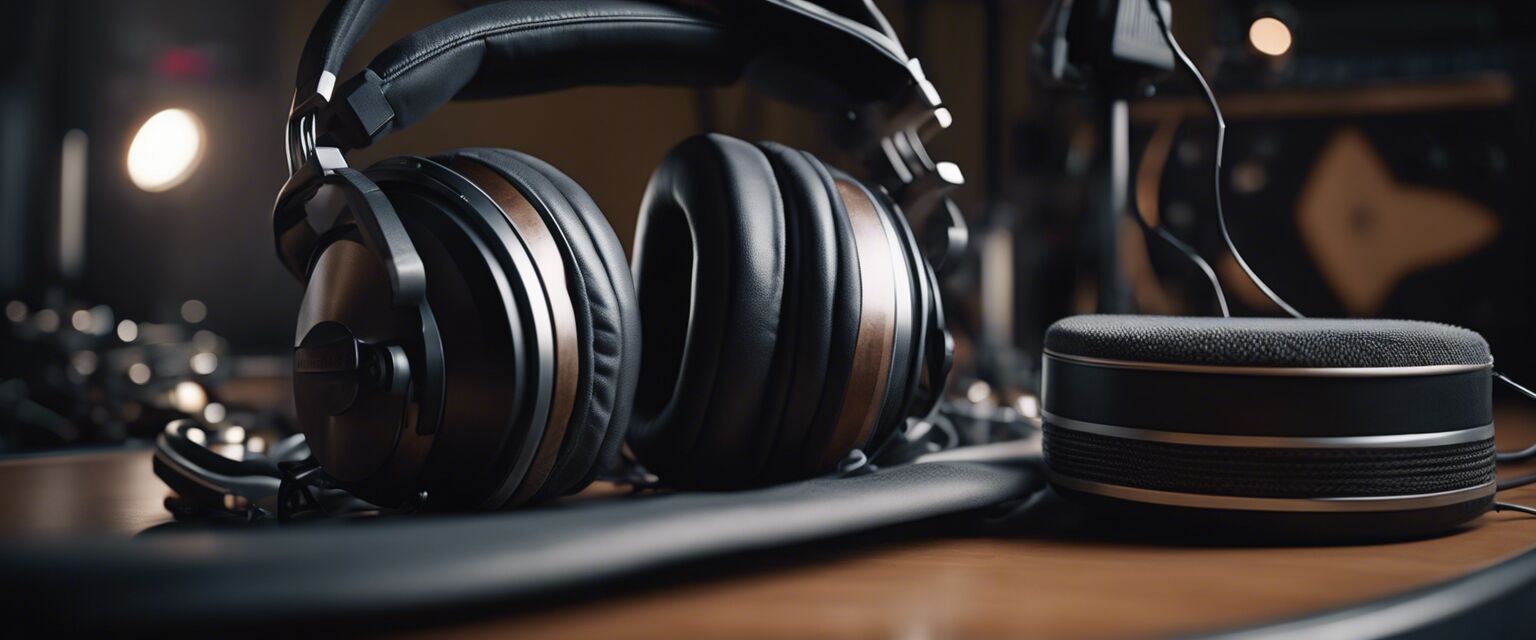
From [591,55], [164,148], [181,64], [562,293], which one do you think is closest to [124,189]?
[181,64]

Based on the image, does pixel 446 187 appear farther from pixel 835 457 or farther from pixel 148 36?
pixel 148 36

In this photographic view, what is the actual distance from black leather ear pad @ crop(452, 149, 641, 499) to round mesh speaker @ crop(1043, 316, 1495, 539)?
205 millimetres

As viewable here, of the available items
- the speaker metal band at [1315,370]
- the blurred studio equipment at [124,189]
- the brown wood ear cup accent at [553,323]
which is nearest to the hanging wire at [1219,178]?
the speaker metal band at [1315,370]

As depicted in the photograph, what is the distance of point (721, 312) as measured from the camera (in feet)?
1.46

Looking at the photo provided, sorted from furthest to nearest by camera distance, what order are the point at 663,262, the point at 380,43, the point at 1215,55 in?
the point at 380,43
the point at 1215,55
the point at 663,262

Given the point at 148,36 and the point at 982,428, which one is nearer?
the point at 982,428

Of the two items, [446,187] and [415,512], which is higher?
[446,187]

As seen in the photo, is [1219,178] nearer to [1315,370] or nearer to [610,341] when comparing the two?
[1315,370]

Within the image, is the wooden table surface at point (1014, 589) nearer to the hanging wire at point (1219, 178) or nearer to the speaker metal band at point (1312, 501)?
the speaker metal band at point (1312, 501)

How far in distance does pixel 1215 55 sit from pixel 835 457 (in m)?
1.38

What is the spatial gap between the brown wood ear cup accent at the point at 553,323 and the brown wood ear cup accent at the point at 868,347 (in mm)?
119

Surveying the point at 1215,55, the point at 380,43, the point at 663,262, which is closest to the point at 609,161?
the point at 380,43

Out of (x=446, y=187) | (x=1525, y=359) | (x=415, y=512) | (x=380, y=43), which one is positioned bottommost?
(x=1525, y=359)

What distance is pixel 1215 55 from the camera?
5.29 feet
